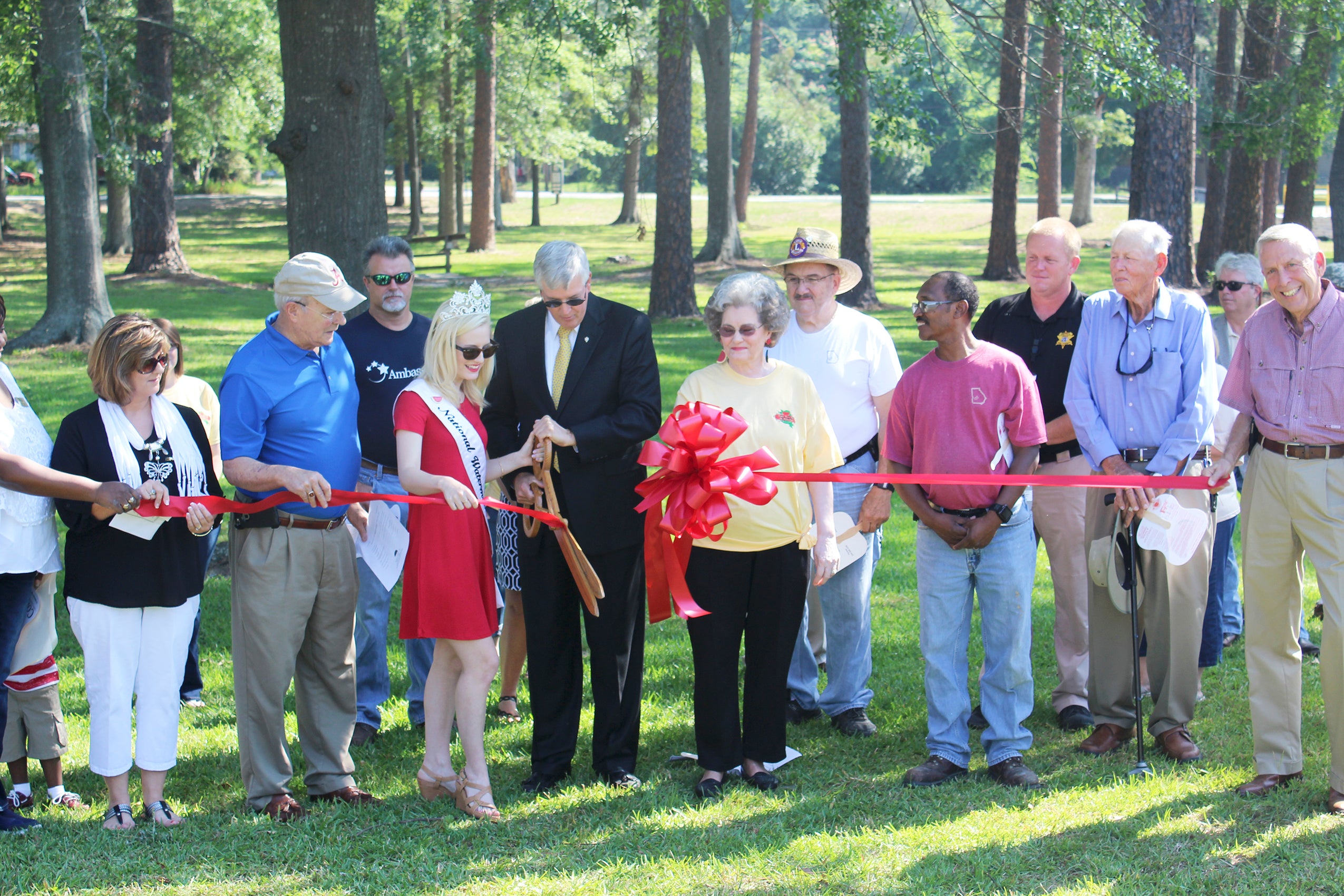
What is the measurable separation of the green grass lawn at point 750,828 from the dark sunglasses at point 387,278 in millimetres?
2147

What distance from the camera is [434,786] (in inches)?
189

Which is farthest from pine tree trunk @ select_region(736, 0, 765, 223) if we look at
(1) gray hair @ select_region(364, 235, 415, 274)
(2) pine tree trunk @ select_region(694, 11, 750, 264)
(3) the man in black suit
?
(3) the man in black suit

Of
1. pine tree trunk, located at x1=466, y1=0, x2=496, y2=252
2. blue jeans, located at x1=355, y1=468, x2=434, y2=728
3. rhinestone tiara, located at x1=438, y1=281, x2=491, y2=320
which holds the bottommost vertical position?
blue jeans, located at x1=355, y1=468, x2=434, y2=728

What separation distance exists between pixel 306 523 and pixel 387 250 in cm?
161

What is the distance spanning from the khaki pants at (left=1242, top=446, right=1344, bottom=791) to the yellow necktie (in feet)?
9.26

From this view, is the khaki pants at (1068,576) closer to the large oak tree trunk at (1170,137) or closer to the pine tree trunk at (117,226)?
the large oak tree trunk at (1170,137)

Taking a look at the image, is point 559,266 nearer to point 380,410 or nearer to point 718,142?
point 380,410

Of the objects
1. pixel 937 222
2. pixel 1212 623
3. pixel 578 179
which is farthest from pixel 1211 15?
pixel 578 179

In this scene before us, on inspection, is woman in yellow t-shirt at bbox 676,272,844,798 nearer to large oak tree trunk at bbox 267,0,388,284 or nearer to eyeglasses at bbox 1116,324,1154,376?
eyeglasses at bbox 1116,324,1154,376

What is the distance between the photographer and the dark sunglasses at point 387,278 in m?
5.54

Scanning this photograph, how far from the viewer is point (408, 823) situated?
457 cm

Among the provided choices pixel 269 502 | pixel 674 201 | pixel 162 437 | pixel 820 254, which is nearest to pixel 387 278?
pixel 162 437

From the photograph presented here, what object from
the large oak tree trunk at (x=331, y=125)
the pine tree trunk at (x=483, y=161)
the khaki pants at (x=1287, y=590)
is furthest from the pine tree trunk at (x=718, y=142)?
the khaki pants at (x=1287, y=590)

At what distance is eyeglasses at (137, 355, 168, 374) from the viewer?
175 inches
